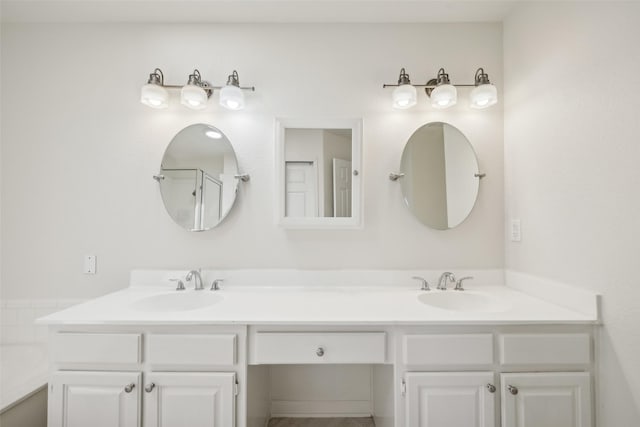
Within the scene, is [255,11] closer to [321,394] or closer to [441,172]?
[441,172]

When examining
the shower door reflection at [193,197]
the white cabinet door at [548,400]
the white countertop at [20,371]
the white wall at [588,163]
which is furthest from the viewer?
the shower door reflection at [193,197]

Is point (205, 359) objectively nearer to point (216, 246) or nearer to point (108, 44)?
point (216, 246)

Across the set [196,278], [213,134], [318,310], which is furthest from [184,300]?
[213,134]

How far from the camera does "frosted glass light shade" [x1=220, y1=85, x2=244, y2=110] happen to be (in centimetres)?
154

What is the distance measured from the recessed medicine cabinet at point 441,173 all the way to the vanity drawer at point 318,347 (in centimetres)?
83

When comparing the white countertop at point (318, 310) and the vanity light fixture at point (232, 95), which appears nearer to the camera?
the white countertop at point (318, 310)

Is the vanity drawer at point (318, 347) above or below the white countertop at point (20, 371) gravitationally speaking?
above

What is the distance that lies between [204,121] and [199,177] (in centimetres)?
35

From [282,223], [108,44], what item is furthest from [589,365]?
[108,44]

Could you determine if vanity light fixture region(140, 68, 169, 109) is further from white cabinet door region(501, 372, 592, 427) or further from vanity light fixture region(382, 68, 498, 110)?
white cabinet door region(501, 372, 592, 427)

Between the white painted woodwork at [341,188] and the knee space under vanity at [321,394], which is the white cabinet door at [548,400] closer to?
the knee space under vanity at [321,394]

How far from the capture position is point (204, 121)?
5.53 feet

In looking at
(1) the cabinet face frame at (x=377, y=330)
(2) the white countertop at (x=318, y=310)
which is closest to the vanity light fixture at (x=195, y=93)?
(2) the white countertop at (x=318, y=310)

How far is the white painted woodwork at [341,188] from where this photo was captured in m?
1.58
